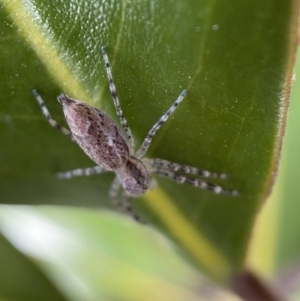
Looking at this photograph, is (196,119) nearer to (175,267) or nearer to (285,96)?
(285,96)

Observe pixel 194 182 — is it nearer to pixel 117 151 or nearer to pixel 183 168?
pixel 183 168

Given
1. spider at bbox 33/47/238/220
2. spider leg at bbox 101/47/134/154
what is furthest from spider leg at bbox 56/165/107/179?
spider leg at bbox 101/47/134/154

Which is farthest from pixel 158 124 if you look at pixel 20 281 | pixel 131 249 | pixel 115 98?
pixel 131 249

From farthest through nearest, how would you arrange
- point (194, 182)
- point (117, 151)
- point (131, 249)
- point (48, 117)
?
point (131, 249) < point (117, 151) < point (194, 182) < point (48, 117)

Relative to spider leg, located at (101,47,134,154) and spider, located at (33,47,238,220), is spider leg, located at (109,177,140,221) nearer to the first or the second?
spider, located at (33,47,238,220)

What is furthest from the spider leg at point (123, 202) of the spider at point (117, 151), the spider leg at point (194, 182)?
the spider leg at point (194, 182)

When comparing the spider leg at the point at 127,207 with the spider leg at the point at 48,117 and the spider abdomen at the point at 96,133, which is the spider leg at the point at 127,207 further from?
the spider leg at the point at 48,117
